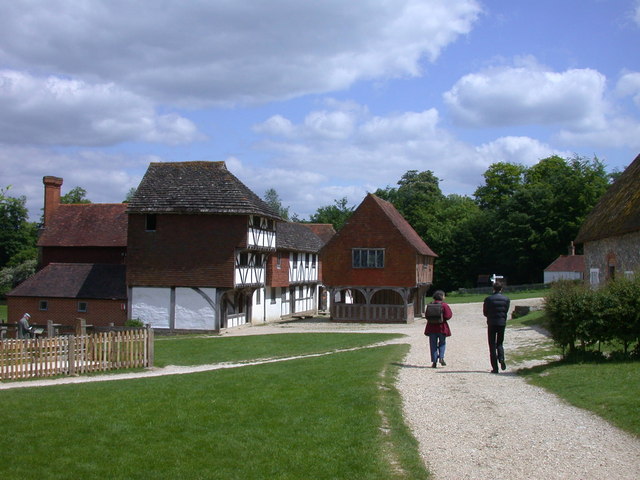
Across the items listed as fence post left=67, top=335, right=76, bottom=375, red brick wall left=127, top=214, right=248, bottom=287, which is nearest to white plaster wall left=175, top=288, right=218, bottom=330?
red brick wall left=127, top=214, right=248, bottom=287

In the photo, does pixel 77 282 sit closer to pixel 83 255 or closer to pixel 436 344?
pixel 83 255

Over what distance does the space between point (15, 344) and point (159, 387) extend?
725 cm

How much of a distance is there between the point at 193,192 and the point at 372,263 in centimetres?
1229

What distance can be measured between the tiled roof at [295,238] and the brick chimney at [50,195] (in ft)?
53.2

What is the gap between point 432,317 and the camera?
15.9 m

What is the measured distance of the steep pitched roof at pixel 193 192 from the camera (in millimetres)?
38000

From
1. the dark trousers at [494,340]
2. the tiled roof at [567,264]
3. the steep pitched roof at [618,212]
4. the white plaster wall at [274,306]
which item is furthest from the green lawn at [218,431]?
the tiled roof at [567,264]

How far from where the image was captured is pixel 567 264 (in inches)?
2810

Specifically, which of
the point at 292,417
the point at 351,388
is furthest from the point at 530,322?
the point at 292,417

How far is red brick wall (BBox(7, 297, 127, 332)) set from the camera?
129ft

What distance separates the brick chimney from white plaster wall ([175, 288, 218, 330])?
15188 mm

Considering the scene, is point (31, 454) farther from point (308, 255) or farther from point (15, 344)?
point (308, 255)

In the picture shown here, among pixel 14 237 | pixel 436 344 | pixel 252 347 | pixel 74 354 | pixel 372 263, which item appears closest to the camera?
pixel 436 344

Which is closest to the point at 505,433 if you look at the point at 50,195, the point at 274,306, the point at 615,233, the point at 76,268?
the point at 615,233
